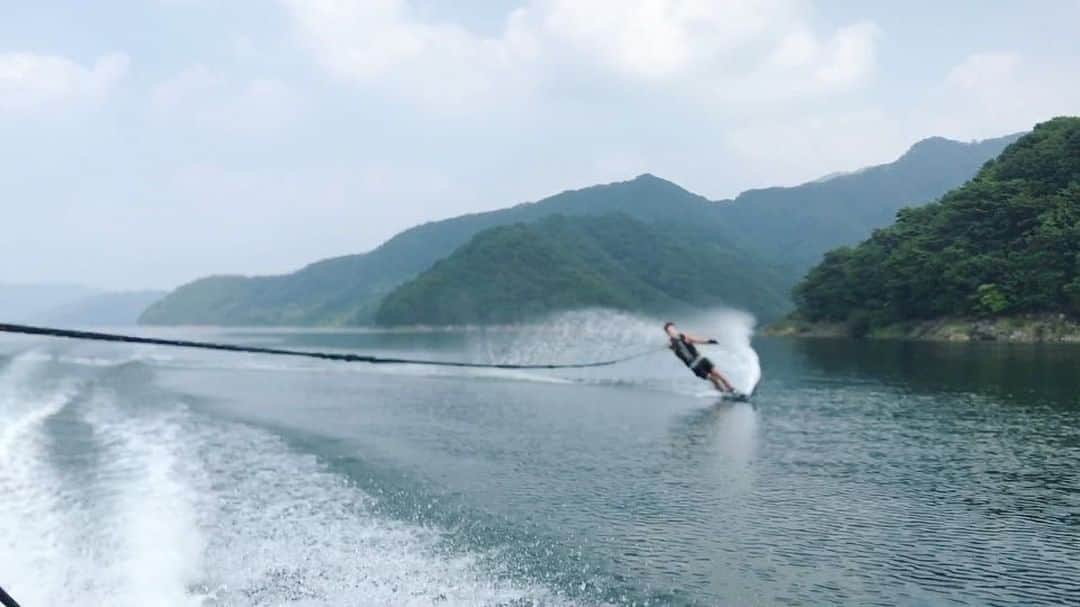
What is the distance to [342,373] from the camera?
217 ft

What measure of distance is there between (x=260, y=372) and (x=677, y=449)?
50955 millimetres

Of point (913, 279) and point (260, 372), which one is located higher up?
point (913, 279)

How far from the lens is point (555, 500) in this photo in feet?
65.8

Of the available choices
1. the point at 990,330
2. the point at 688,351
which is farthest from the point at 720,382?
the point at 990,330

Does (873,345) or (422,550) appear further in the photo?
(873,345)

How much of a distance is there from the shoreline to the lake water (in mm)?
43080

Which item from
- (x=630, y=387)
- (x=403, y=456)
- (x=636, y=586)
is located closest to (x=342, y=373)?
(x=630, y=387)

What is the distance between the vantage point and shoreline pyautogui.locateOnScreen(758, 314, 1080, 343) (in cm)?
8012

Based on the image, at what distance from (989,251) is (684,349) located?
74.8 meters

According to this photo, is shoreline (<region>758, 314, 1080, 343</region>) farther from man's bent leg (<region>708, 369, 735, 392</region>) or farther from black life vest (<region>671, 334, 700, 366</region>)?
black life vest (<region>671, 334, 700, 366</region>)

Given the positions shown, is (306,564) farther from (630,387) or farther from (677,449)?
(630,387)

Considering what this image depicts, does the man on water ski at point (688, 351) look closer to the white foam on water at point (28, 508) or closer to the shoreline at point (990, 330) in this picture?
the white foam on water at point (28, 508)

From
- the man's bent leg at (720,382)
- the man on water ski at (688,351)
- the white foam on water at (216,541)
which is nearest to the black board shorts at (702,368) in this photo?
the man on water ski at (688,351)

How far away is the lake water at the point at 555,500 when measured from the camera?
45.5 feet
